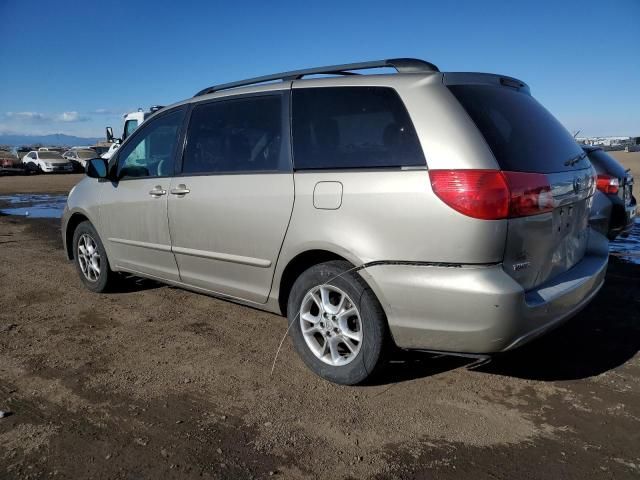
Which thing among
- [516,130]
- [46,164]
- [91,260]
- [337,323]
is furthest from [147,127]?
[46,164]

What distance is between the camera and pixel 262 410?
2967 millimetres

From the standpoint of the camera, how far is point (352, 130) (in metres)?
3.19

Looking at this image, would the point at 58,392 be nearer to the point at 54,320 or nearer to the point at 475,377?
the point at 54,320

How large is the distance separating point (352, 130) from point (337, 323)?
3.88ft

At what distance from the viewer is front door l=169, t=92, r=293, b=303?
347 centimetres

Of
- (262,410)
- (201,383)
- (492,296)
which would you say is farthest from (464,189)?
(201,383)

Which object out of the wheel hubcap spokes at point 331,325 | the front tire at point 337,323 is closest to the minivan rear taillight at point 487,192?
the front tire at point 337,323

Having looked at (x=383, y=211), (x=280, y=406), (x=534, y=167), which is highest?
(x=534, y=167)

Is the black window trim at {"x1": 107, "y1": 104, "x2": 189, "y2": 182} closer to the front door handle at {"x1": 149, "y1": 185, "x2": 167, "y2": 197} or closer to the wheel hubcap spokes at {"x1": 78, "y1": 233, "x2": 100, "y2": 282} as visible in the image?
the front door handle at {"x1": 149, "y1": 185, "x2": 167, "y2": 197}

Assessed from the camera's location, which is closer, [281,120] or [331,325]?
[331,325]

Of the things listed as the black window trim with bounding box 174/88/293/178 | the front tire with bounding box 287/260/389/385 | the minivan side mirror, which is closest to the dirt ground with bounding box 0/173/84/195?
the minivan side mirror

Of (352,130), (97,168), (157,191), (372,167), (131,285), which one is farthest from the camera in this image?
(131,285)

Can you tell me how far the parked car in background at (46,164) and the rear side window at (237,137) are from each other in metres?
34.7

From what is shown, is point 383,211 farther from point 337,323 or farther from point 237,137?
point 237,137
